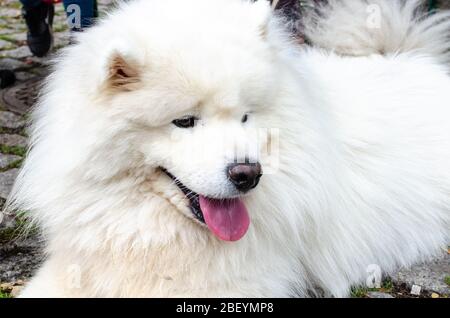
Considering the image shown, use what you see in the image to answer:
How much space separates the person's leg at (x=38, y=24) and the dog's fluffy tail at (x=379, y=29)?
9.45 ft

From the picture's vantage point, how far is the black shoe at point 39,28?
5.84 metres

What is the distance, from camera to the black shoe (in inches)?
230

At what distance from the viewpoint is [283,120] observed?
277 cm

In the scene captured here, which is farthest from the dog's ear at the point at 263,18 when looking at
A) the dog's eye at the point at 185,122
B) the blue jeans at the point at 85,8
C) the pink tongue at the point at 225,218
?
the blue jeans at the point at 85,8

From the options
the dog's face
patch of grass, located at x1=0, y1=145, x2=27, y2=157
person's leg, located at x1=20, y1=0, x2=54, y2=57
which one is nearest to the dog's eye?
the dog's face

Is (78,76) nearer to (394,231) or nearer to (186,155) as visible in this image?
(186,155)

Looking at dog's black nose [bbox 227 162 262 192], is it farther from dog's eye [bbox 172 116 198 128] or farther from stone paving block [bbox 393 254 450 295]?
stone paving block [bbox 393 254 450 295]

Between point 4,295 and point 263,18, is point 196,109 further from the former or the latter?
point 4,295

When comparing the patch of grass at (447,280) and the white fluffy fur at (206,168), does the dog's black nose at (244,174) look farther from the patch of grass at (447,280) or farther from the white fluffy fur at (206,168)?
the patch of grass at (447,280)

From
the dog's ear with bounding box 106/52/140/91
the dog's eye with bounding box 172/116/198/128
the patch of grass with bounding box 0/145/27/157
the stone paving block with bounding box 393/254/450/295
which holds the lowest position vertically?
the patch of grass with bounding box 0/145/27/157

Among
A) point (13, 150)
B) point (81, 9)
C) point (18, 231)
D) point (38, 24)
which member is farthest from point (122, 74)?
point (38, 24)

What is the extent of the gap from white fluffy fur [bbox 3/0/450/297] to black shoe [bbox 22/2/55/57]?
10.2 feet

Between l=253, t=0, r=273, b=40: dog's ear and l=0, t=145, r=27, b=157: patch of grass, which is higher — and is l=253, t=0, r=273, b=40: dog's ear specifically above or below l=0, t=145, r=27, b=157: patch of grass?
above
